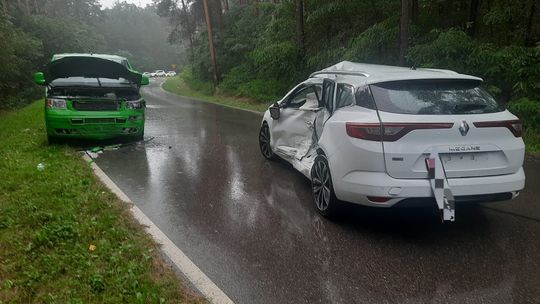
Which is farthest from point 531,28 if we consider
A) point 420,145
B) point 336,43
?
point 420,145

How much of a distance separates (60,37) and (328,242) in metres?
34.4

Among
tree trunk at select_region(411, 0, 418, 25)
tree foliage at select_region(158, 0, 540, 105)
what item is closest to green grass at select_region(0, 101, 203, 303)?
tree foliage at select_region(158, 0, 540, 105)

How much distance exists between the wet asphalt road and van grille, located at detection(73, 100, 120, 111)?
7.60 ft

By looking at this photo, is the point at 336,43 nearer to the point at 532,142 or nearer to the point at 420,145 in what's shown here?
the point at 532,142

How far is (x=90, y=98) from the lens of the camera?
877 cm

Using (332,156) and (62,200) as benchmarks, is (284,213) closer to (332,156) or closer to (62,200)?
(332,156)

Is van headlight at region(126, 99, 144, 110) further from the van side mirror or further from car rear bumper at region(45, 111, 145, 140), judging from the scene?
the van side mirror

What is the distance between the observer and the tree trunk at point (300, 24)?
1888cm

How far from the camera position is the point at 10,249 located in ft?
13.3

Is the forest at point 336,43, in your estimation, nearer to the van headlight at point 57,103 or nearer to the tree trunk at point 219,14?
the tree trunk at point 219,14

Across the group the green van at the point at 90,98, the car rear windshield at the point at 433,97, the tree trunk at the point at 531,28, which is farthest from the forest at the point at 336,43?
the green van at the point at 90,98

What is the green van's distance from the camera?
8578mm

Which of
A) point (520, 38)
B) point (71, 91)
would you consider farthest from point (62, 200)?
point (520, 38)

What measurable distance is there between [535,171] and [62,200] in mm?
7002
